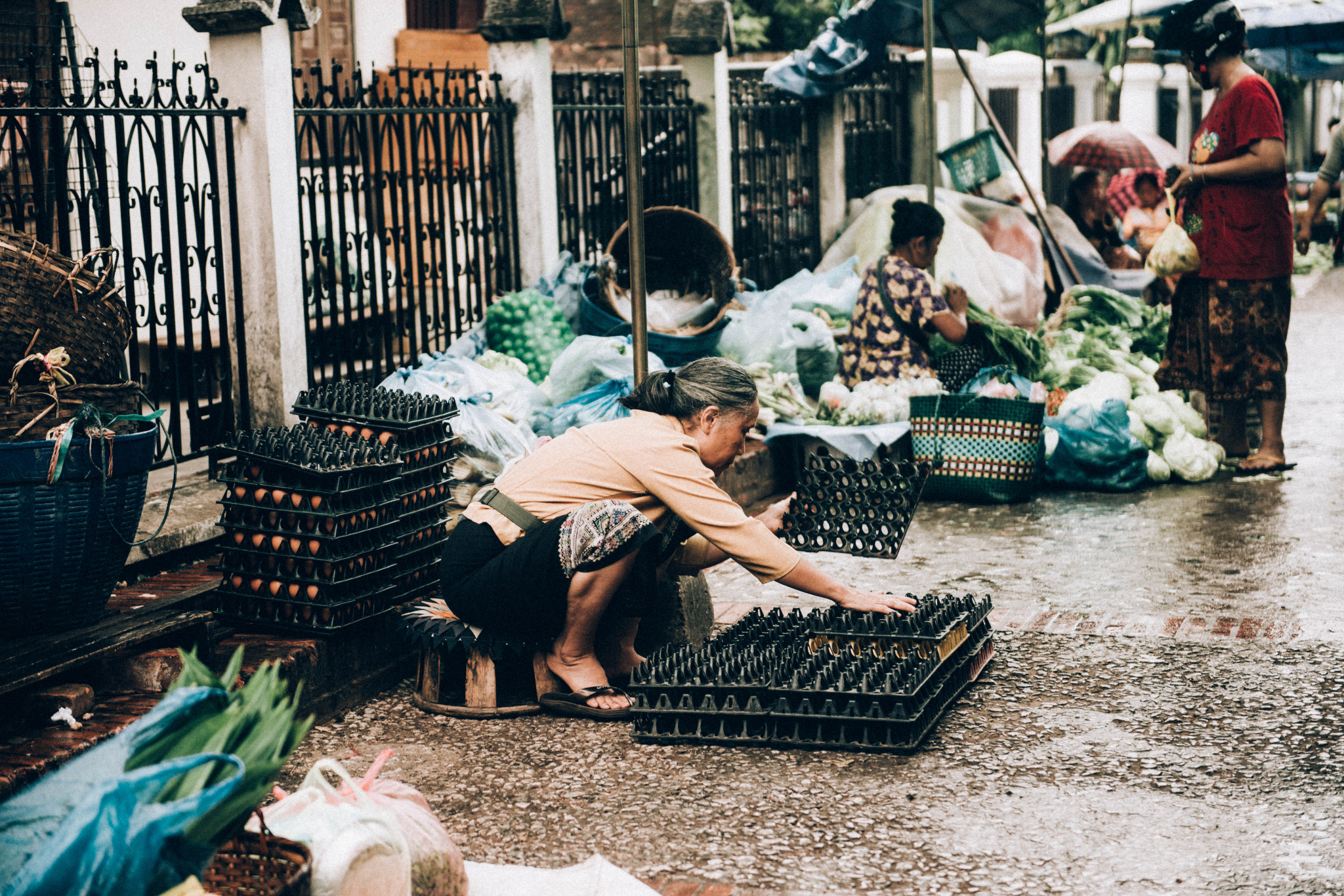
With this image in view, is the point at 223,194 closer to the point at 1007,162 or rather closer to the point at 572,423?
the point at 572,423

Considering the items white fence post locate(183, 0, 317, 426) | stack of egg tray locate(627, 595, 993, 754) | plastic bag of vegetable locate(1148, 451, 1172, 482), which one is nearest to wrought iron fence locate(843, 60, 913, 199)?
plastic bag of vegetable locate(1148, 451, 1172, 482)

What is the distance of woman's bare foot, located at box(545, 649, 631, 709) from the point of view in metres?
4.59

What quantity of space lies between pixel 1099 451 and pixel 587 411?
2.94 m

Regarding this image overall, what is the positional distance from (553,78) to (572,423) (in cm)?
338

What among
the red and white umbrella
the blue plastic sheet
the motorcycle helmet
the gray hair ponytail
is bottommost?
the blue plastic sheet

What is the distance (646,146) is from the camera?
10273 millimetres

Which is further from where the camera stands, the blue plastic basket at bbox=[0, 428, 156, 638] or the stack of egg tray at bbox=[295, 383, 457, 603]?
the stack of egg tray at bbox=[295, 383, 457, 603]

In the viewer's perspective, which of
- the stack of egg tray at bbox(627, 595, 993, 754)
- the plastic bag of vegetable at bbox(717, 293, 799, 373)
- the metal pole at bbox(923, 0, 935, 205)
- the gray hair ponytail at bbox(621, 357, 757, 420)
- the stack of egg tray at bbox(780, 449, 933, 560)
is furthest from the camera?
the metal pole at bbox(923, 0, 935, 205)

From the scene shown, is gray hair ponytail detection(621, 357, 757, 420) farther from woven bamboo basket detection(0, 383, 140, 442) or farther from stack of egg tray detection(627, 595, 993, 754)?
woven bamboo basket detection(0, 383, 140, 442)

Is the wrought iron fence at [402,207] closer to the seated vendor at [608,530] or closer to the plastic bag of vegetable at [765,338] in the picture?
the plastic bag of vegetable at [765,338]

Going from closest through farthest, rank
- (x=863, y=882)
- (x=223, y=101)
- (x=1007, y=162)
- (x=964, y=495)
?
1. (x=863, y=882)
2. (x=223, y=101)
3. (x=964, y=495)
4. (x=1007, y=162)

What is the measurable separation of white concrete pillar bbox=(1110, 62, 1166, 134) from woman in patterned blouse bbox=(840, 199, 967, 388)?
54.9ft

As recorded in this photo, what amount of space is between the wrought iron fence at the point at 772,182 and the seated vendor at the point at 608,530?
671 cm

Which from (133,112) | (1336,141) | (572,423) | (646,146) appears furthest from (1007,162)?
(133,112)
